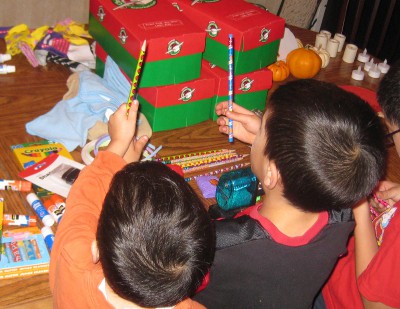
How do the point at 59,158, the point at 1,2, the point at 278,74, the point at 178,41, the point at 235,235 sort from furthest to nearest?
the point at 1,2 < the point at 278,74 < the point at 178,41 < the point at 59,158 < the point at 235,235

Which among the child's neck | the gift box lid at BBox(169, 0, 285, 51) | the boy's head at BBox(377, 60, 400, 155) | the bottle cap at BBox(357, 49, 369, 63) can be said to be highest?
the boy's head at BBox(377, 60, 400, 155)

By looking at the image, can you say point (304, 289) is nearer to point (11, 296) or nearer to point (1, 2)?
point (11, 296)

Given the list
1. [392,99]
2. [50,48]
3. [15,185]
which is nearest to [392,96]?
[392,99]

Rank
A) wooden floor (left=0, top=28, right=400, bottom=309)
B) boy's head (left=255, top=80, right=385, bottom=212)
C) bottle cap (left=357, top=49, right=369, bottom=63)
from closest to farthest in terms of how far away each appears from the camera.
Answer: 1. boy's head (left=255, top=80, right=385, bottom=212)
2. wooden floor (left=0, top=28, right=400, bottom=309)
3. bottle cap (left=357, top=49, right=369, bottom=63)

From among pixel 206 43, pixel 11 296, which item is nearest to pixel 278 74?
pixel 206 43

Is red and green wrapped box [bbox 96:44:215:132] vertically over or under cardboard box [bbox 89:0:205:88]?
under

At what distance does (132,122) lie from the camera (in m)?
1.06

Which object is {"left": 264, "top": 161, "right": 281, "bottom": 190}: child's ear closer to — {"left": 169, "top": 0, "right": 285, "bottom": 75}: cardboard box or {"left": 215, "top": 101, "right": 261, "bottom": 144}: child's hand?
{"left": 215, "top": 101, "right": 261, "bottom": 144}: child's hand

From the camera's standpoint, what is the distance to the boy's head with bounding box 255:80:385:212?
0.82 m

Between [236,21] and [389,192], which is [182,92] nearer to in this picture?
[236,21]

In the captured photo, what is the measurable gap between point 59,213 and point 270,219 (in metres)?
0.43

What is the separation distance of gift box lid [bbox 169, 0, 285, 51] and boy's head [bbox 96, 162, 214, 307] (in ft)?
2.47

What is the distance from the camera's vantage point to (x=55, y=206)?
1071mm

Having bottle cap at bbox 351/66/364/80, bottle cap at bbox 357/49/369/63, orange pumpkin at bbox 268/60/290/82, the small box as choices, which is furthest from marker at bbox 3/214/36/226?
bottle cap at bbox 357/49/369/63
